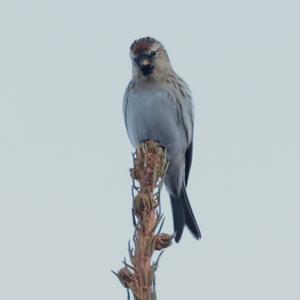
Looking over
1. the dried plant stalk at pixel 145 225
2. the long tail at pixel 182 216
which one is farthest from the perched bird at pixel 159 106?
the dried plant stalk at pixel 145 225

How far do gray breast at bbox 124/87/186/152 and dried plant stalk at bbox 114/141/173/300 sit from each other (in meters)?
2.53

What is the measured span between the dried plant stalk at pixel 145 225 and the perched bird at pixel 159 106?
2.51 metres

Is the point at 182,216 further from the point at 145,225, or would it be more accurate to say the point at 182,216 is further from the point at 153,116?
the point at 145,225

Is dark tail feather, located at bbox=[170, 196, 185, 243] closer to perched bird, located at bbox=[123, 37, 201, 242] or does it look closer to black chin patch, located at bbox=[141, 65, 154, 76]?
perched bird, located at bbox=[123, 37, 201, 242]

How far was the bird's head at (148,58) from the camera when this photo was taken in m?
4.96

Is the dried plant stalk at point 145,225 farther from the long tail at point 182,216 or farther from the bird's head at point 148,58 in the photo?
the bird's head at point 148,58

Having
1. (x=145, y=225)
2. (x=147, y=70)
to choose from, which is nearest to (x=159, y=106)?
(x=147, y=70)

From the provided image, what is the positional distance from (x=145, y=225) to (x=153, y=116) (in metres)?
3.11

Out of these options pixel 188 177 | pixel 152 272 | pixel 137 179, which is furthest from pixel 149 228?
pixel 188 177

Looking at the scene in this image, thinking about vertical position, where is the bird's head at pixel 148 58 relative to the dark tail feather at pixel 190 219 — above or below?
above

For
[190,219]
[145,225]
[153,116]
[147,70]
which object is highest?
[147,70]

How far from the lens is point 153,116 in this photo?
4977 millimetres

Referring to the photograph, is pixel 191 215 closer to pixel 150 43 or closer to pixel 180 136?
pixel 180 136

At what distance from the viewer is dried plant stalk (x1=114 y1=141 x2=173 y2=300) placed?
1682 millimetres
